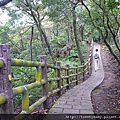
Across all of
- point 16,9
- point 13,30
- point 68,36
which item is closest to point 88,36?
point 68,36

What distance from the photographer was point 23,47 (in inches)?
812

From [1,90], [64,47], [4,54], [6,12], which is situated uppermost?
[6,12]

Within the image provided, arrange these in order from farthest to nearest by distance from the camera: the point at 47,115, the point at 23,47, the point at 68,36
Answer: the point at 68,36 → the point at 23,47 → the point at 47,115

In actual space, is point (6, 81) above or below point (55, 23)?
below

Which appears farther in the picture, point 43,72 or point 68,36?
point 68,36

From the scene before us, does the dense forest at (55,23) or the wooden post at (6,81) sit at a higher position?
the dense forest at (55,23)

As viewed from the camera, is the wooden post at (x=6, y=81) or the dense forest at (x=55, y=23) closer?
the wooden post at (x=6, y=81)

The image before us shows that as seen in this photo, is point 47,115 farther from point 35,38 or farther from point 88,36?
point 88,36

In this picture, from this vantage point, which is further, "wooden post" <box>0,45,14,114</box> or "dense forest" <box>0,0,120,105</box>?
"dense forest" <box>0,0,120,105</box>

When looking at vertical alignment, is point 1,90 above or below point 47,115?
above

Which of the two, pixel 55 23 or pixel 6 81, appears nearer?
pixel 6 81

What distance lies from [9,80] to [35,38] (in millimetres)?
19616

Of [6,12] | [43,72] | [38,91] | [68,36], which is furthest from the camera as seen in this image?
[68,36]

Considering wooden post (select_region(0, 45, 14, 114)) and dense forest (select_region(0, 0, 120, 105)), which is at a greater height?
dense forest (select_region(0, 0, 120, 105))
